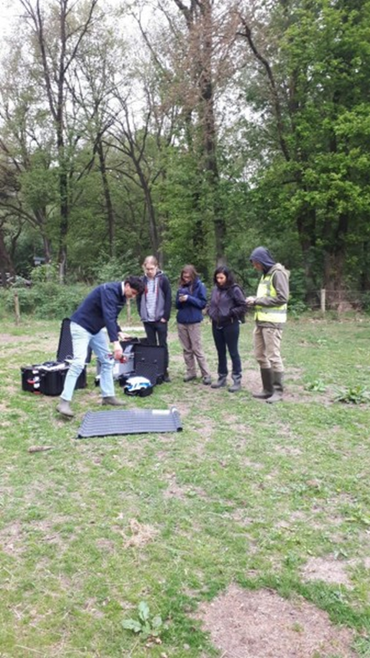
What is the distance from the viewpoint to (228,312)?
532 centimetres

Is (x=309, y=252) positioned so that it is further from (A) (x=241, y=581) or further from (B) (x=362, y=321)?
(A) (x=241, y=581)

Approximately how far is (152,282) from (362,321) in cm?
872

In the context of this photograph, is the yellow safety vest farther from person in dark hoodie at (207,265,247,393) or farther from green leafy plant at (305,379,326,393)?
green leafy plant at (305,379,326,393)

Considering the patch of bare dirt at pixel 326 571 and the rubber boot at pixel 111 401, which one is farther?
the rubber boot at pixel 111 401

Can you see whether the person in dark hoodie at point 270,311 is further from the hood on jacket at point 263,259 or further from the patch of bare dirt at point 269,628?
the patch of bare dirt at point 269,628

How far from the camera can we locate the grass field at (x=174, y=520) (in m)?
1.95

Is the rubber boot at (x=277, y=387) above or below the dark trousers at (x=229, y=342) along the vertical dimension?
below

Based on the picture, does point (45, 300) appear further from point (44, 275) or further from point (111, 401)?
point (111, 401)

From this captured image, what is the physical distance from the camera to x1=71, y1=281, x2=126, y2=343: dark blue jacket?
14.4 ft

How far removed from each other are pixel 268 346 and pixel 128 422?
5.68 feet

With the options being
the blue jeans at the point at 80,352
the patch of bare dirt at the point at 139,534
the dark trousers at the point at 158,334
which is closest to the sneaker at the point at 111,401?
the blue jeans at the point at 80,352

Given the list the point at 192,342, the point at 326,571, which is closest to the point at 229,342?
the point at 192,342

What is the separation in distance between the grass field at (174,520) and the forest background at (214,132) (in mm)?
10872

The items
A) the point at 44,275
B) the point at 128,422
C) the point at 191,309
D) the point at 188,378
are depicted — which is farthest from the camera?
the point at 44,275
